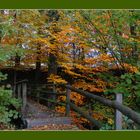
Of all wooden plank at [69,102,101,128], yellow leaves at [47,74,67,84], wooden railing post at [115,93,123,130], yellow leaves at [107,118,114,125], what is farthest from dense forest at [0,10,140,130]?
wooden railing post at [115,93,123,130]

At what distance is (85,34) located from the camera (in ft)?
21.3

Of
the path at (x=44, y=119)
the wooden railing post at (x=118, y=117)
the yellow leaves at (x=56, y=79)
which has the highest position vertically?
the yellow leaves at (x=56, y=79)

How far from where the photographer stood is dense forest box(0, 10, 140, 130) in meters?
5.55

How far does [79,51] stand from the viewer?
20.5 ft

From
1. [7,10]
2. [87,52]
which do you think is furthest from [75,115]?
[7,10]

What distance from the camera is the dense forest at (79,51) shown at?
18.2 feet

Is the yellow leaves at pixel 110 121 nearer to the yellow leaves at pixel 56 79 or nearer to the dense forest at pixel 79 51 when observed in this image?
the dense forest at pixel 79 51

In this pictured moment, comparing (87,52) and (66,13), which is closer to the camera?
(66,13)

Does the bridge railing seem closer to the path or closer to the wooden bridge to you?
the wooden bridge

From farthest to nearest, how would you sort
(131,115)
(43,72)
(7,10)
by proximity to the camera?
(43,72)
(7,10)
(131,115)

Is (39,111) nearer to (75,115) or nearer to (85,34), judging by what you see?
(75,115)

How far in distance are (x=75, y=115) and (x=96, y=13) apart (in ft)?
5.35

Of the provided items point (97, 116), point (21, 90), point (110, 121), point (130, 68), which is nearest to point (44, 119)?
point (21, 90)

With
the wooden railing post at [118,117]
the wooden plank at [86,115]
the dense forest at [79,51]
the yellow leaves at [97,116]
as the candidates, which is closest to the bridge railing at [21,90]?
the dense forest at [79,51]
